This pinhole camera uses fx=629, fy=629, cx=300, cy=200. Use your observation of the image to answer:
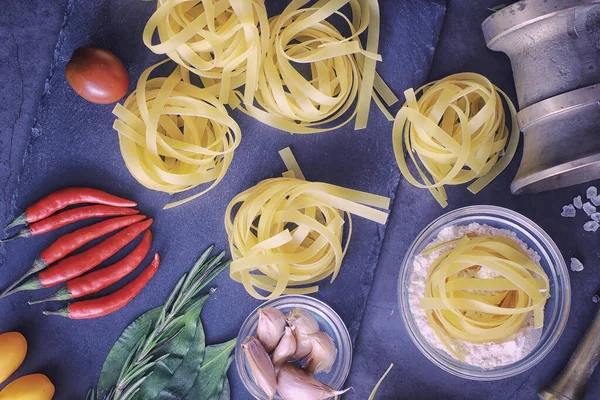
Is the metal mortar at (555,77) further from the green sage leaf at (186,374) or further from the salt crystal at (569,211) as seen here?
the green sage leaf at (186,374)

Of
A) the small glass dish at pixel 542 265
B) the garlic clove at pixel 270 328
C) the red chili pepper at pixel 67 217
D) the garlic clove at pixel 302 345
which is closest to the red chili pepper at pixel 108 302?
the red chili pepper at pixel 67 217

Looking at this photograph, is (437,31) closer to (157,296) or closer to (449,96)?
(449,96)

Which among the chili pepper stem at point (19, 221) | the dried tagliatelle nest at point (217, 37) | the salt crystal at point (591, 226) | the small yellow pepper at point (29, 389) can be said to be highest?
the dried tagliatelle nest at point (217, 37)

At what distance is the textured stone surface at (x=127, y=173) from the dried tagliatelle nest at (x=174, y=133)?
134 mm

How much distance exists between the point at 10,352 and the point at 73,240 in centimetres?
48

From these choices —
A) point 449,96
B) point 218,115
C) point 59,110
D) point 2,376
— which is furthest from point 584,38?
point 2,376

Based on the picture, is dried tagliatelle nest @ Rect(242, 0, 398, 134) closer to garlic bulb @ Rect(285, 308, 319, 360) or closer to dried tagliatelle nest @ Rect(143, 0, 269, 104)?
dried tagliatelle nest @ Rect(143, 0, 269, 104)

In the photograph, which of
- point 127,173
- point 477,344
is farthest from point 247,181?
point 477,344

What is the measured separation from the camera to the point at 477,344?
2188 mm

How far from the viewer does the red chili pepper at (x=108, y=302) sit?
2416 millimetres

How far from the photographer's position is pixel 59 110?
2.43 meters

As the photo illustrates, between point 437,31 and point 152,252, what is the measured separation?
139cm

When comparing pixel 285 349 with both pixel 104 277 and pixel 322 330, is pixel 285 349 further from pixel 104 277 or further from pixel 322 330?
pixel 104 277

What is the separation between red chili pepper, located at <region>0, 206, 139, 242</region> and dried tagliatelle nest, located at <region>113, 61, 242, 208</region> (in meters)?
0.23
